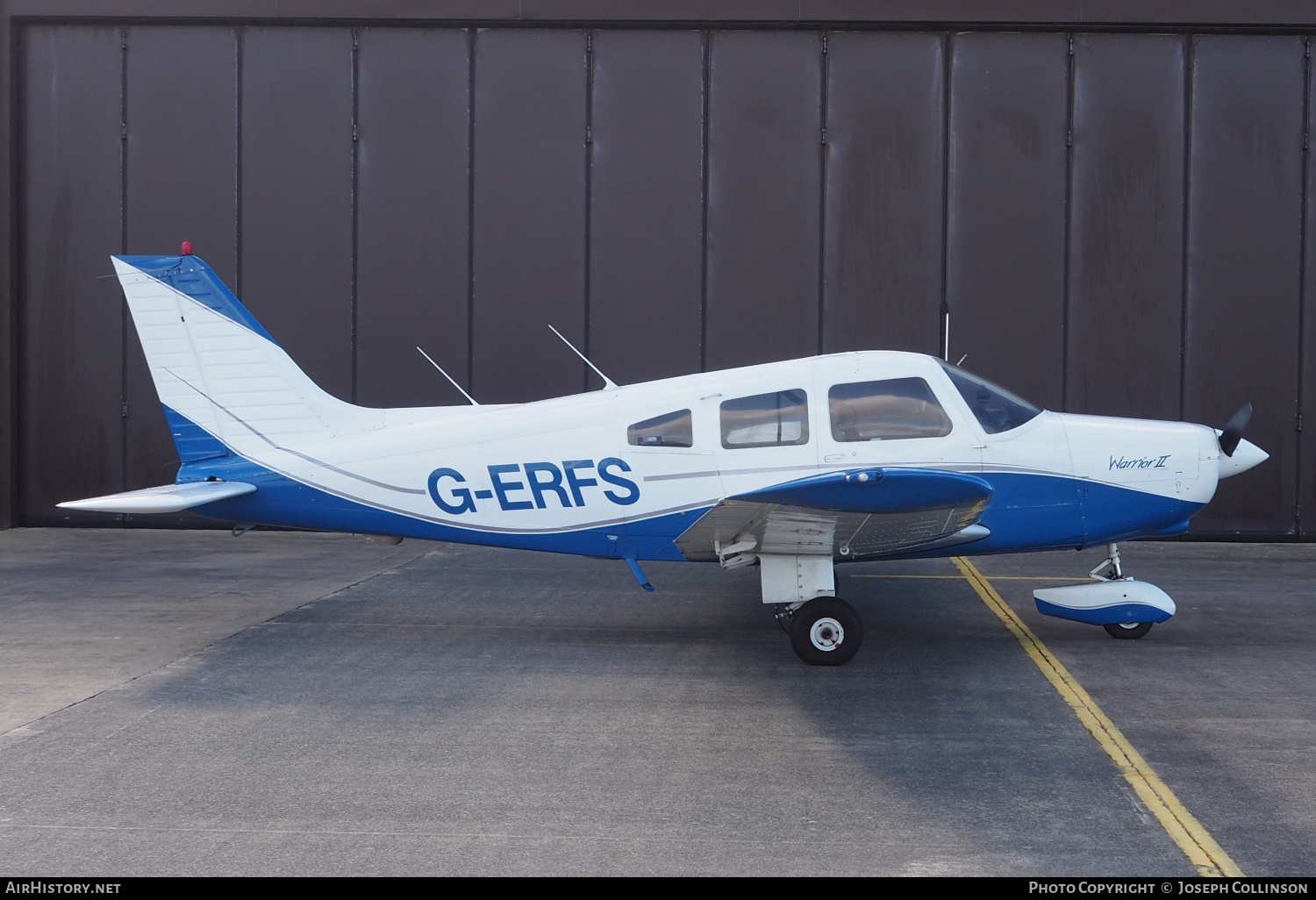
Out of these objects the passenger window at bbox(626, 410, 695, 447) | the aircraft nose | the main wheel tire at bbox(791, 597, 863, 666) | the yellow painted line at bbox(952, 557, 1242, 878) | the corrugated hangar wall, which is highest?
the corrugated hangar wall

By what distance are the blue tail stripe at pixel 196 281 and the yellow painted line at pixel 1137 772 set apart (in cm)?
554

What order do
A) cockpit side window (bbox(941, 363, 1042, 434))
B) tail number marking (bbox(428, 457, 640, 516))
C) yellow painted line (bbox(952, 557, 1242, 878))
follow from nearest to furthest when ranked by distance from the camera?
yellow painted line (bbox(952, 557, 1242, 878)), cockpit side window (bbox(941, 363, 1042, 434)), tail number marking (bbox(428, 457, 640, 516))

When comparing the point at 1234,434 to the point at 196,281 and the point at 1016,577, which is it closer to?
the point at 1016,577

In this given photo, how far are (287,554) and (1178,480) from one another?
8.52 metres

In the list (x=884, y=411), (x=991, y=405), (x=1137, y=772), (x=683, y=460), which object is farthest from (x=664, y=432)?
(x=1137, y=772)

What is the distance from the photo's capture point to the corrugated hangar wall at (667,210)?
13.2m

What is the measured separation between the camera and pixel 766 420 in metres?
7.36

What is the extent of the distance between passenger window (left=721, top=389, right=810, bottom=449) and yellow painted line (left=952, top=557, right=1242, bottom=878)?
2.06 m

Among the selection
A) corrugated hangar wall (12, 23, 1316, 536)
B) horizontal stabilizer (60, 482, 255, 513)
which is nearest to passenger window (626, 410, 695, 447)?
horizontal stabilizer (60, 482, 255, 513)

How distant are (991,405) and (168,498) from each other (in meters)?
5.18

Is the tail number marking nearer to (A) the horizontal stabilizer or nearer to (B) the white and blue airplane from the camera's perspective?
(B) the white and blue airplane

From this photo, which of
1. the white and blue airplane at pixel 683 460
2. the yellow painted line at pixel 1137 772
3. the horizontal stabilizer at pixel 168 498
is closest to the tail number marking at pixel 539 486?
the white and blue airplane at pixel 683 460

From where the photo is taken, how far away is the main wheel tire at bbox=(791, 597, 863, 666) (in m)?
7.00

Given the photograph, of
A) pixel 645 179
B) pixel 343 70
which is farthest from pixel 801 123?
pixel 343 70
